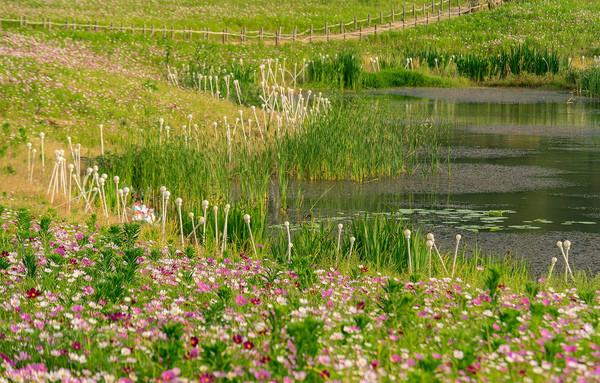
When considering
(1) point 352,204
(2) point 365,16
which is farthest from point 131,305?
(2) point 365,16

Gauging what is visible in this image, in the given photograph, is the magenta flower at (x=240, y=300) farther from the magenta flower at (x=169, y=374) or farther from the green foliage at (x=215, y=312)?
the magenta flower at (x=169, y=374)

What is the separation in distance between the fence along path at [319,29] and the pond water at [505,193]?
2175cm

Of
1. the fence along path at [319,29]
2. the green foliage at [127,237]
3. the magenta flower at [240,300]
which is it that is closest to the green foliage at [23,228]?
the green foliage at [127,237]

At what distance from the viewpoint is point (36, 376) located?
5.13m

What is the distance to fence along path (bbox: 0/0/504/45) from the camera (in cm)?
4378

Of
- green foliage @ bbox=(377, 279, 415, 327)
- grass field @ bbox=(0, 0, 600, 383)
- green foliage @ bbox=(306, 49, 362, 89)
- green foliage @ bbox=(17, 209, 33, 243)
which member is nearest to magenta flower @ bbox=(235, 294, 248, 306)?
grass field @ bbox=(0, 0, 600, 383)

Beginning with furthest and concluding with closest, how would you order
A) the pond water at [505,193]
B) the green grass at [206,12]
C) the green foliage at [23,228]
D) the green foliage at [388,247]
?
the green grass at [206,12]
the pond water at [505,193]
the green foliage at [388,247]
the green foliage at [23,228]

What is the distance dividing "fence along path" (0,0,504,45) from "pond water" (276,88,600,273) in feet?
71.3

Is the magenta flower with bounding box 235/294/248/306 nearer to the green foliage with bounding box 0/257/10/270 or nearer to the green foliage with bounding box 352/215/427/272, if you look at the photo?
the green foliage with bounding box 0/257/10/270

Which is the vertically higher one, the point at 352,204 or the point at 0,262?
the point at 0,262

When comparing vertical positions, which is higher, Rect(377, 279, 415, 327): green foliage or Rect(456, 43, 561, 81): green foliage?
Rect(377, 279, 415, 327): green foliage

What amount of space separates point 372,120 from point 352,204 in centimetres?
406

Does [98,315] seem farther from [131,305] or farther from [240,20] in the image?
[240,20]

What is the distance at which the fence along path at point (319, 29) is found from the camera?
43781 millimetres
